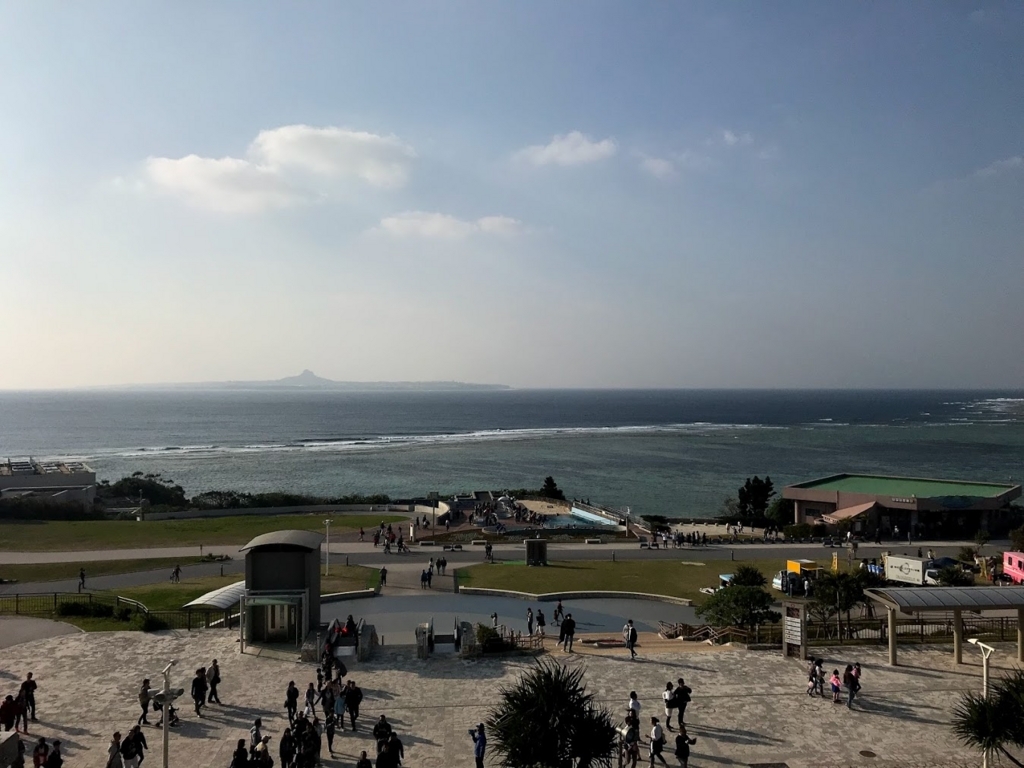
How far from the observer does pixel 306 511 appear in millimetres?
49281

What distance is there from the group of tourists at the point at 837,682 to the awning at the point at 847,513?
3034 centimetres

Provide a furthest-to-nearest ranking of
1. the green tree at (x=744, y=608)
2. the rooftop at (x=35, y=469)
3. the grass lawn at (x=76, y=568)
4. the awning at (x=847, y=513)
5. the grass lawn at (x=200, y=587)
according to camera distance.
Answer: the rooftop at (x=35, y=469) < the awning at (x=847, y=513) < the grass lawn at (x=76, y=568) < the grass lawn at (x=200, y=587) < the green tree at (x=744, y=608)

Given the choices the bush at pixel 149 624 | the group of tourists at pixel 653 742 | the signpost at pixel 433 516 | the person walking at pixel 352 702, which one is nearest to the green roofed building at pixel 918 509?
the signpost at pixel 433 516

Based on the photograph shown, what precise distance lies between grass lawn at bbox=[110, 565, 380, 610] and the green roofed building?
30779mm

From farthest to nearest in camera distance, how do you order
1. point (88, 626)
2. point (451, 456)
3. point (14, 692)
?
point (451, 456)
point (88, 626)
point (14, 692)

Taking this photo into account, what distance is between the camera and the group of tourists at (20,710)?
1399cm

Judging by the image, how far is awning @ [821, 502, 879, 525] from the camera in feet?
145

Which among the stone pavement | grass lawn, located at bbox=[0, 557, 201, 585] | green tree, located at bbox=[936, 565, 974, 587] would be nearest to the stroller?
the stone pavement

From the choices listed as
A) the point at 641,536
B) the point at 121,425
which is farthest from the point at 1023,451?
the point at 121,425

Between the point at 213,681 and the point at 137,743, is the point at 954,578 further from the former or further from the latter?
the point at 137,743

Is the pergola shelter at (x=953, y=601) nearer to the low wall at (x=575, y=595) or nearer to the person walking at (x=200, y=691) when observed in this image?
the low wall at (x=575, y=595)

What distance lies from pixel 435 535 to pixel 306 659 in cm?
2196

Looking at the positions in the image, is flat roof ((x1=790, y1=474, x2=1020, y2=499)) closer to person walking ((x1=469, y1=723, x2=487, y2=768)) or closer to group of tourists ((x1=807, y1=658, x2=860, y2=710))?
group of tourists ((x1=807, y1=658, x2=860, y2=710))

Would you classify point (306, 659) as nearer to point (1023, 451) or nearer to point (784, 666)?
point (784, 666)
